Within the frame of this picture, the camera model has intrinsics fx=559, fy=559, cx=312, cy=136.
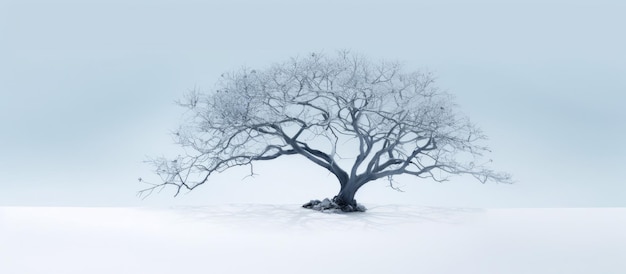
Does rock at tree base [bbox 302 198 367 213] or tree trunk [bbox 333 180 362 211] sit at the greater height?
tree trunk [bbox 333 180 362 211]

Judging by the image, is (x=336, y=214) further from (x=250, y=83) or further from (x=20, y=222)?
(x=20, y=222)

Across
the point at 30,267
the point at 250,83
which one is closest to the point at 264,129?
the point at 250,83

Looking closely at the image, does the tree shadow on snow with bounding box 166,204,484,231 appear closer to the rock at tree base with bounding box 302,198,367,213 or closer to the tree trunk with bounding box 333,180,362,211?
the rock at tree base with bounding box 302,198,367,213

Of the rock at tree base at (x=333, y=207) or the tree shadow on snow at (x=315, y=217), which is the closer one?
the tree shadow on snow at (x=315, y=217)

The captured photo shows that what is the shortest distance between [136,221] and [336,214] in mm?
2601

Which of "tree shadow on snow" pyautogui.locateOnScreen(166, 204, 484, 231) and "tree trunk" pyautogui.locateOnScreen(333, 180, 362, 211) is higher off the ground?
"tree trunk" pyautogui.locateOnScreen(333, 180, 362, 211)

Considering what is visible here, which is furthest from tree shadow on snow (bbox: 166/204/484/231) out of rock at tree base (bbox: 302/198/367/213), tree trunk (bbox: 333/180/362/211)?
tree trunk (bbox: 333/180/362/211)

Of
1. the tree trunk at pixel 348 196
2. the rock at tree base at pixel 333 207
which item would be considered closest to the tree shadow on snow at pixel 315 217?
the rock at tree base at pixel 333 207

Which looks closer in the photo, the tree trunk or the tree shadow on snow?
the tree shadow on snow

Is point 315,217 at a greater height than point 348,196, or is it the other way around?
point 348,196

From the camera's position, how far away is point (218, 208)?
27.0 ft

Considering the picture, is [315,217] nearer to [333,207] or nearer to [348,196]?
[333,207]

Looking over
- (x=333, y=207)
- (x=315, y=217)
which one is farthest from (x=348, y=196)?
(x=315, y=217)

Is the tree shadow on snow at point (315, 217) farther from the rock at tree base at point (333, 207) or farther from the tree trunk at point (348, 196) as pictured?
the tree trunk at point (348, 196)
